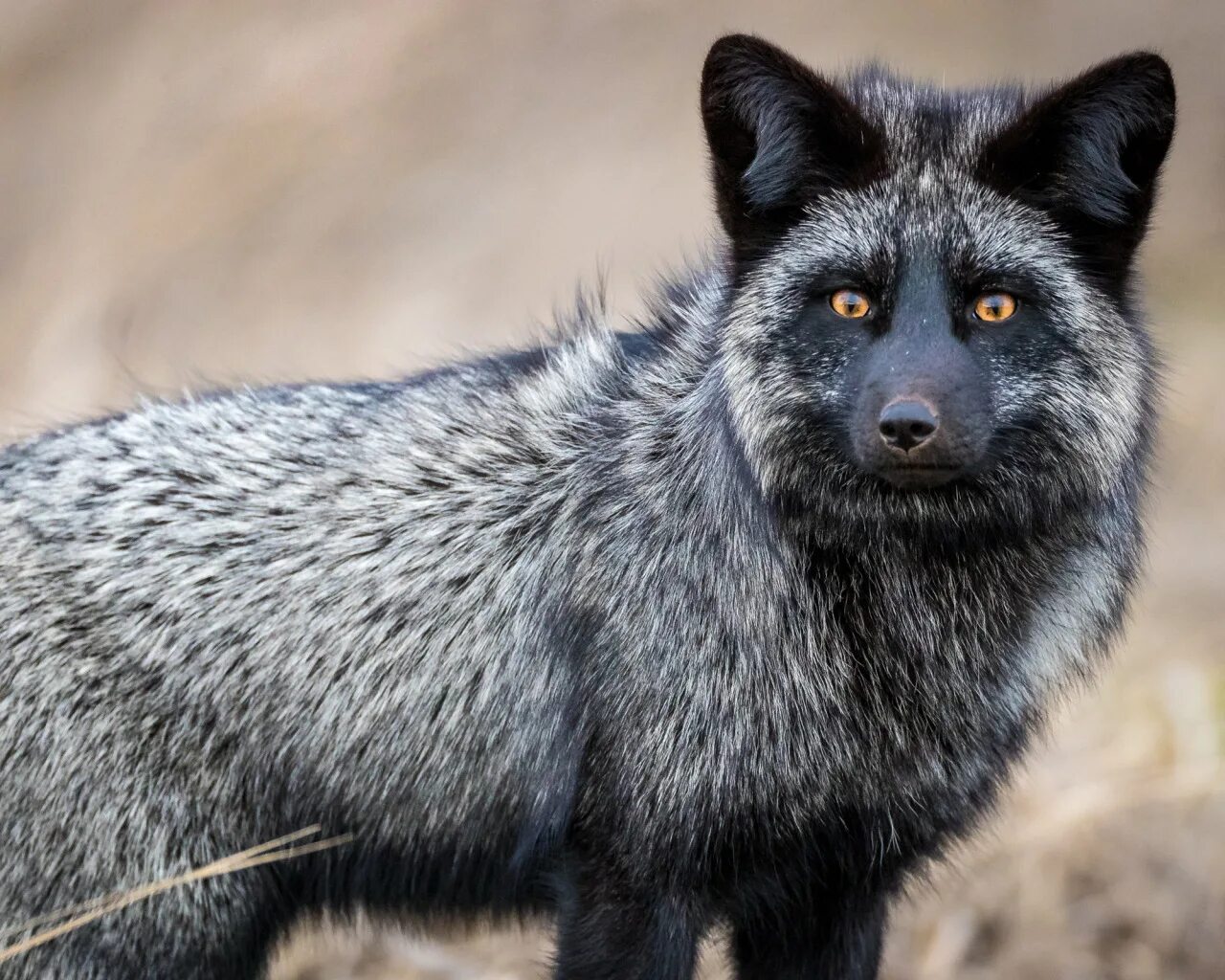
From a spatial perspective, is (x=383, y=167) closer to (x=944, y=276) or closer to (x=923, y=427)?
(x=944, y=276)

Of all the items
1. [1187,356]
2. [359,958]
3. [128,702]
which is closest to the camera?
[128,702]

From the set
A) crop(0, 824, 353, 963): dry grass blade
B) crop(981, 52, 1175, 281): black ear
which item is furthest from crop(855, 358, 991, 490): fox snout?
crop(0, 824, 353, 963): dry grass blade

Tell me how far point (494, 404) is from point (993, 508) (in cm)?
138

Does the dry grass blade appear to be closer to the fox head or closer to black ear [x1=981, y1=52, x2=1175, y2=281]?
the fox head

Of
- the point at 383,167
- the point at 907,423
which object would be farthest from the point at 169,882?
the point at 383,167

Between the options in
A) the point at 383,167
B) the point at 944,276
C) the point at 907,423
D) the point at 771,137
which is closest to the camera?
the point at 907,423

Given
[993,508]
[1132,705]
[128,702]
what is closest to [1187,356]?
[1132,705]

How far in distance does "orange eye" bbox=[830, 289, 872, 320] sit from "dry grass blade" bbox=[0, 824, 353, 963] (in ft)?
5.92

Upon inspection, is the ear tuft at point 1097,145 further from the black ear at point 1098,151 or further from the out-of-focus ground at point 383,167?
the out-of-focus ground at point 383,167

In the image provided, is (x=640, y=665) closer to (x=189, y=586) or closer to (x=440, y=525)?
(x=440, y=525)

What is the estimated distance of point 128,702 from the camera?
3773mm

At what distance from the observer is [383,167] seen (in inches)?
433

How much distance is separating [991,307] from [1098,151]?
0.44 m

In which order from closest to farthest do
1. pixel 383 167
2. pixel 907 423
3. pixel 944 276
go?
pixel 907 423 → pixel 944 276 → pixel 383 167
